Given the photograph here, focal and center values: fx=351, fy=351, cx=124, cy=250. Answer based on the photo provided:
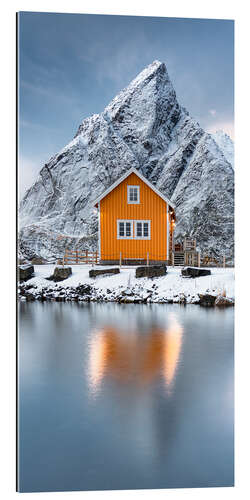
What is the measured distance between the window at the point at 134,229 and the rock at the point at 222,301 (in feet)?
14.3

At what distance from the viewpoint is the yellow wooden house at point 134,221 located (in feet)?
34.3

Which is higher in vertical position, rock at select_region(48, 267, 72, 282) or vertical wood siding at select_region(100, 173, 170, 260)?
vertical wood siding at select_region(100, 173, 170, 260)

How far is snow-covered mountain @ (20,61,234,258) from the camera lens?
12.3 m

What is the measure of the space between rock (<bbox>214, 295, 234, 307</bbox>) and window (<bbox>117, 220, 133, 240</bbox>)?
4464 mm

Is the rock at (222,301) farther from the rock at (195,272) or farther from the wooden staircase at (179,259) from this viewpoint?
the wooden staircase at (179,259)

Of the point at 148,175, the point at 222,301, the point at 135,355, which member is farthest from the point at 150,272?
the point at 148,175

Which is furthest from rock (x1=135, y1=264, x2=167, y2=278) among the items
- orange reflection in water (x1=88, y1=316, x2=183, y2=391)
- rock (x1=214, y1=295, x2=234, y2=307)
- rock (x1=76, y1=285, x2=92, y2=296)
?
orange reflection in water (x1=88, y1=316, x2=183, y2=391)

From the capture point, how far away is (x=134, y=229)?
35.2 ft

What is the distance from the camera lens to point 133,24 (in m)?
3.43

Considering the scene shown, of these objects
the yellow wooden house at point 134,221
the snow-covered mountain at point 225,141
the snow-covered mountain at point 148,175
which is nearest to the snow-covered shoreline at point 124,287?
the yellow wooden house at point 134,221

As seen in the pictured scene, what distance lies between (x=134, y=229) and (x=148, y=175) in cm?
993

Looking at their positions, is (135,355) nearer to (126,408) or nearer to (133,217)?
(126,408)

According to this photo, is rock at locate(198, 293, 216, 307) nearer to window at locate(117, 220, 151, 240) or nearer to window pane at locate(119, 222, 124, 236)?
window at locate(117, 220, 151, 240)

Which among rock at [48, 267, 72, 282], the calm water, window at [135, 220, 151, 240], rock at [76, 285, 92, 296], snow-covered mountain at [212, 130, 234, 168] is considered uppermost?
snow-covered mountain at [212, 130, 234, 168]
